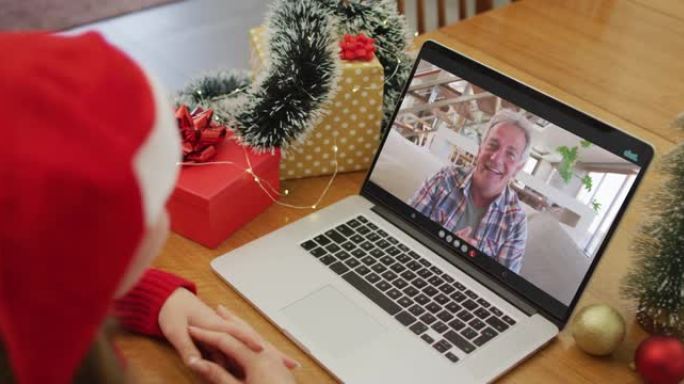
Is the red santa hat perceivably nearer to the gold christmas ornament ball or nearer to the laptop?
the laptop

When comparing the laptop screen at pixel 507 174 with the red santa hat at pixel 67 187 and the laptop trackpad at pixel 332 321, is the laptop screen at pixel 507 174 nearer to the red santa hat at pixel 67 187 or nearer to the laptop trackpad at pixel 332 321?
the laptop trackpad at pixel 332 321

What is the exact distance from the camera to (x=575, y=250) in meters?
0.86

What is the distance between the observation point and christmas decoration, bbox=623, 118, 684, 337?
0.83 m

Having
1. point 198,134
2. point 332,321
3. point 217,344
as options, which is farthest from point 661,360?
point 198,134

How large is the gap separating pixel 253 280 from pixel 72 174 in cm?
47

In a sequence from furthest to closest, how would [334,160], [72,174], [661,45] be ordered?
[661,45]
[334,160]
[72,174]

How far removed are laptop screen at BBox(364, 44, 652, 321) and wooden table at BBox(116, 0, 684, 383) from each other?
0.08 meters

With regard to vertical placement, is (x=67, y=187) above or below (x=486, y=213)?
above

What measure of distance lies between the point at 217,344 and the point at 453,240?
324mm

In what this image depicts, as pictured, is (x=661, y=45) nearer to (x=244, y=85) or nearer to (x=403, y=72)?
(x=403, y=72)

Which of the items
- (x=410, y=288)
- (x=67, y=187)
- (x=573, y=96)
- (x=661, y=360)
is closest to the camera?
(x=67, y=187)

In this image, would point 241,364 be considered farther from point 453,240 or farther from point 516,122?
point 516,122

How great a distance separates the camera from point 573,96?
4.35 ft

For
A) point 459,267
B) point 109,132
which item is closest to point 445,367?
point 459,267
